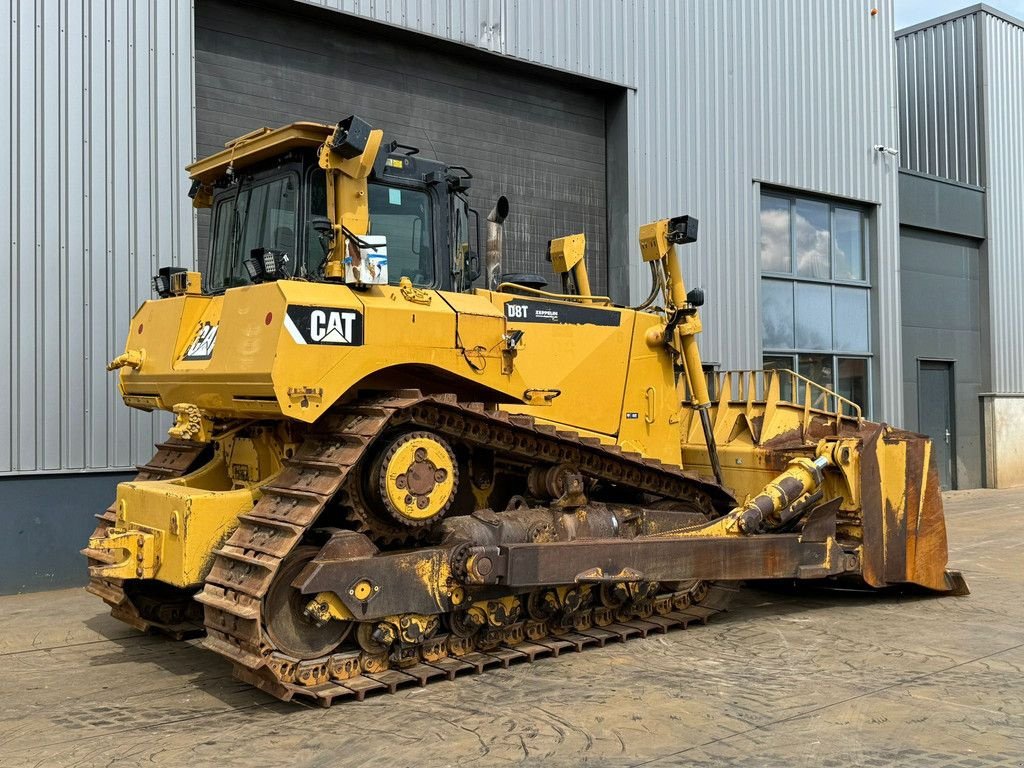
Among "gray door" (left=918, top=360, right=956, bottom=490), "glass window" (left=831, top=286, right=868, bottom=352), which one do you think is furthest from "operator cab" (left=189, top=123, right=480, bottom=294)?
"gray door" (left=918, top=360, right=956, bottom=490)

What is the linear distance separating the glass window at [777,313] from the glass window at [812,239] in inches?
20.9

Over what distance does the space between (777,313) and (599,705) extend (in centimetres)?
1132

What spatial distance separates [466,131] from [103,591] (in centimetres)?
752

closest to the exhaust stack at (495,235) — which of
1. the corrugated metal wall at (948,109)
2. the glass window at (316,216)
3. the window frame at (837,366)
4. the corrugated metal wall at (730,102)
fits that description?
the glass window at (316,216)

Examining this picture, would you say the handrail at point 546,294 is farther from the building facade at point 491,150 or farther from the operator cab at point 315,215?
the building facade at point 491,150

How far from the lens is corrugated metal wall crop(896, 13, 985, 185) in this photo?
20.2 metres

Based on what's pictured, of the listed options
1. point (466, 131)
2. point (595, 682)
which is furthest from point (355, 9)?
point (595, 682)

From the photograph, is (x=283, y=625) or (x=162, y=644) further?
(x=162, y=644)

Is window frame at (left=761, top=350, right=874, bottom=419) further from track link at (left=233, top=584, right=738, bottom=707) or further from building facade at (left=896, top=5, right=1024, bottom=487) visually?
track link at (left=233, top=584, right=738, bottom=707)

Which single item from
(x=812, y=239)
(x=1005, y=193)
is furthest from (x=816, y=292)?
(x=1005, y=193)

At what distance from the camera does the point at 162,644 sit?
7.23 metres

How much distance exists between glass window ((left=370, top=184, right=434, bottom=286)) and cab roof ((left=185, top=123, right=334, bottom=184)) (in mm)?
512

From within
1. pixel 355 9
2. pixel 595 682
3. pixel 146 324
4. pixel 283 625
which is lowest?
pixel 595 682

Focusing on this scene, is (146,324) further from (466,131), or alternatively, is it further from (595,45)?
(595,45)
